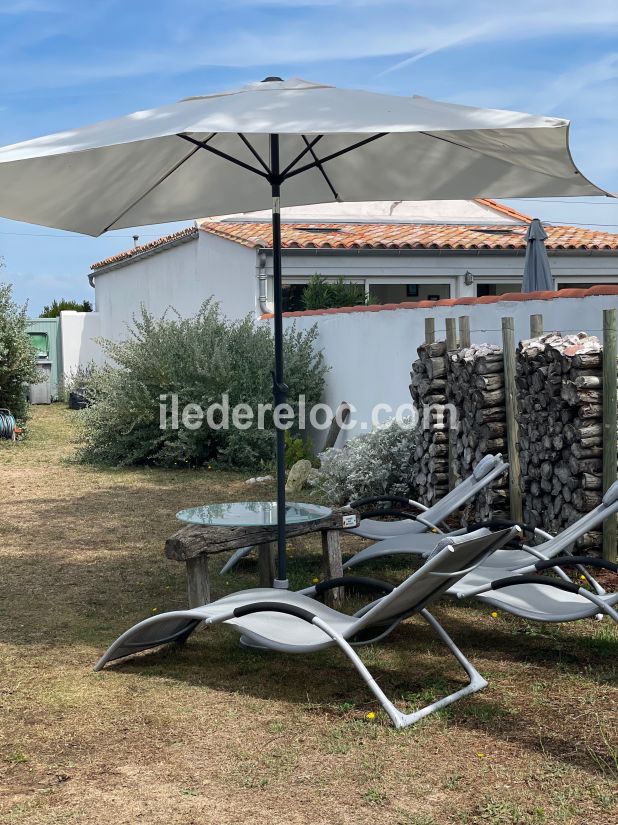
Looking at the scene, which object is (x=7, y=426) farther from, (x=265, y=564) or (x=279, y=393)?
(x=279, y=393)

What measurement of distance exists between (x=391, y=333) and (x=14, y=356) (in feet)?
27.7

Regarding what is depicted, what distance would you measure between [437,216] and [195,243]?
6097mm

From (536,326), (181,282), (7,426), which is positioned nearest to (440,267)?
(181,282)

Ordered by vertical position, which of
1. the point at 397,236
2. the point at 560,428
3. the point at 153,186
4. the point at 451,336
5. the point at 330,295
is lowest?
the point at 560,428

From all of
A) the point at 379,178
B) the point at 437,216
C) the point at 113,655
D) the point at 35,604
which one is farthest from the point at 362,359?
the point at 437,216

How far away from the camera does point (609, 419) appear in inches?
257

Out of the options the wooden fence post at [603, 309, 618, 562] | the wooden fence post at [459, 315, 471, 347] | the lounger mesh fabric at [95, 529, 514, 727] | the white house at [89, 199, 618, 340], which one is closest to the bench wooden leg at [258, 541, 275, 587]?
the lounger mesh fabric at [95, 529, 514, 727]

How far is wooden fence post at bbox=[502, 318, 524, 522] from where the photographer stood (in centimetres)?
758

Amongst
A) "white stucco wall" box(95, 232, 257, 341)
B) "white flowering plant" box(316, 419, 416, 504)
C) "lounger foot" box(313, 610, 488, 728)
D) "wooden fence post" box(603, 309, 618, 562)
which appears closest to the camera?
"lounger foot" box(313, 610, 488, 728)

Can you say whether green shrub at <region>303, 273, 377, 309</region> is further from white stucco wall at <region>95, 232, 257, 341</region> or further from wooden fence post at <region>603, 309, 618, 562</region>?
wooden fence post at <region>603, 309, 618, 562</region>

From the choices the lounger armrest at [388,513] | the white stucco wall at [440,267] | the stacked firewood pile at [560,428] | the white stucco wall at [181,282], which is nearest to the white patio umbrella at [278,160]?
the stacked firewood pile at [560,428]

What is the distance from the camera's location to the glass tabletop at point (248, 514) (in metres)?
5.59

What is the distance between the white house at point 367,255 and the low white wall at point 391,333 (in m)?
4.01

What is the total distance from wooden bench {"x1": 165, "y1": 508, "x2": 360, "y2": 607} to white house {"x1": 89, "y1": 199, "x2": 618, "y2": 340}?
451 inches
